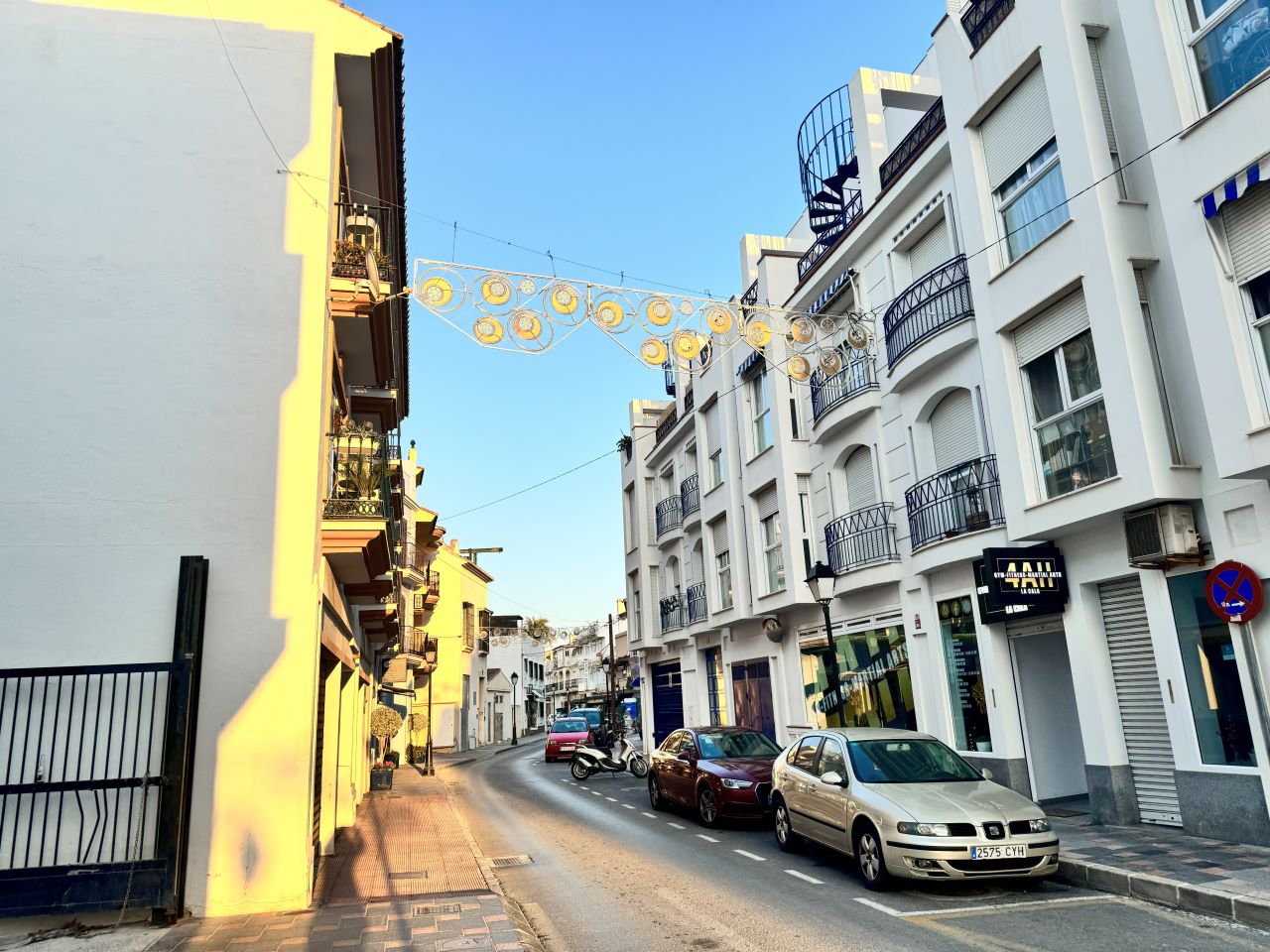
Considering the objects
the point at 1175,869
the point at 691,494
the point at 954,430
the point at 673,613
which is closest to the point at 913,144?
the point at 954,430

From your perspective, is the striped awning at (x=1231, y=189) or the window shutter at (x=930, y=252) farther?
the window shutter at (x=930, y=252)

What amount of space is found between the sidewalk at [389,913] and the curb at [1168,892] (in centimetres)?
529

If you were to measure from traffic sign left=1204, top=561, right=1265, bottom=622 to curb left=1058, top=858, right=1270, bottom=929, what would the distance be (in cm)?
283

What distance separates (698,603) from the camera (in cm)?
2536

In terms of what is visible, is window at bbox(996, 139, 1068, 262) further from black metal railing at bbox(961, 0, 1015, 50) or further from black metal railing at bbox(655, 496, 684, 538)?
black metal railing at bbox(655, 496, 684, 538)

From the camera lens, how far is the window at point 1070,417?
10.7 metres

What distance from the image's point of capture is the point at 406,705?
135 ft

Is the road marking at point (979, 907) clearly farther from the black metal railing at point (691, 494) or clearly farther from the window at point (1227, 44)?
the black metal railing at point (691, 494)

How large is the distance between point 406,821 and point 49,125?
11567 millimetres

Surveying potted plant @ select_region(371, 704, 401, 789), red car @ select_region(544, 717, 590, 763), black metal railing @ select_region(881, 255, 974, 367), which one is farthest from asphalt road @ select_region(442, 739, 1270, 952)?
red car @ select_region(544, 717, 590, 763)

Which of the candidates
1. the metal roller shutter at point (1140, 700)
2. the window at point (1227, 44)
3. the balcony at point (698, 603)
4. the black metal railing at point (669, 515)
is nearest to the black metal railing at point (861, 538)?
the metal roller shutter at point (1140, 700)

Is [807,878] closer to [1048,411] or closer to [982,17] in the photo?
[1048,411]

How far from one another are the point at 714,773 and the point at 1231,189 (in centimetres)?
1034

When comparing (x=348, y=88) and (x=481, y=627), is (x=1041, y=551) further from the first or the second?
(x=481, y=627)
